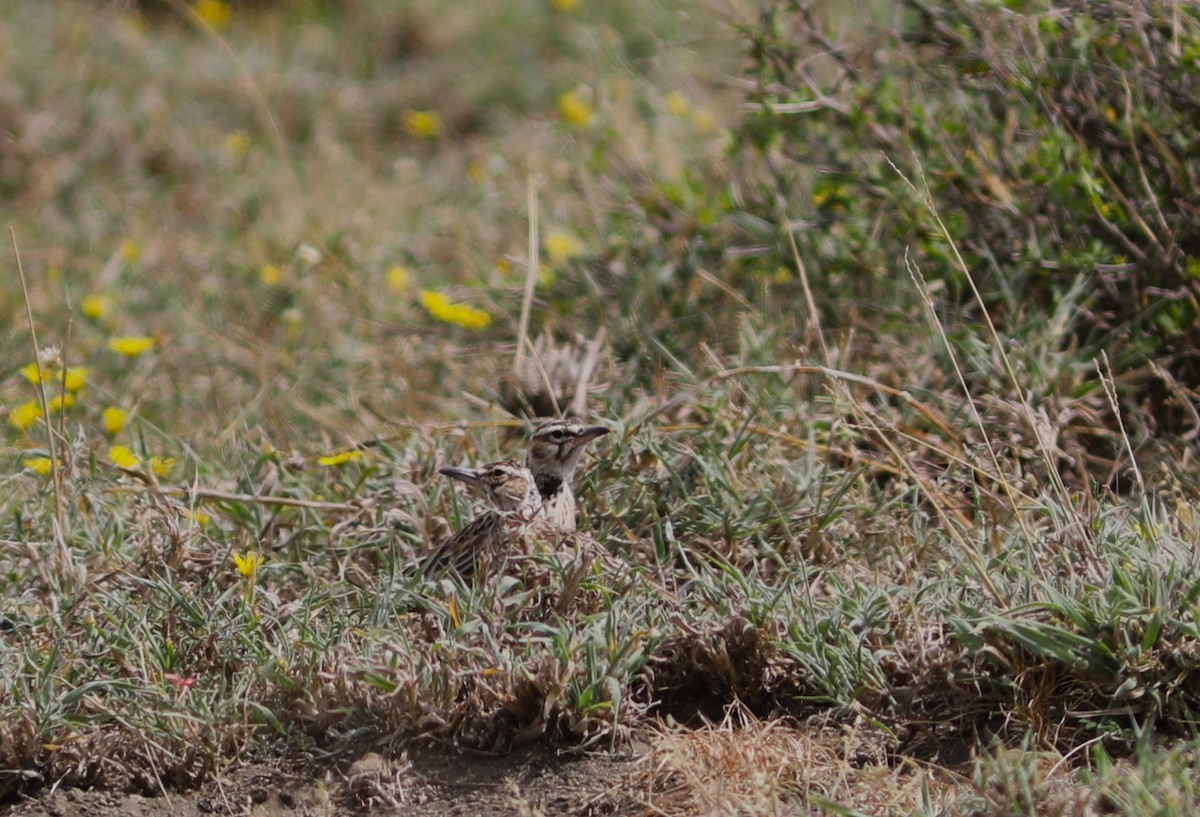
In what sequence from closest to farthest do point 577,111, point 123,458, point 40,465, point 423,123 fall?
point 40,465, point 123,458, point 577,111, point 423,123

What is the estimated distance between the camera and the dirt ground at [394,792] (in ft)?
11.2

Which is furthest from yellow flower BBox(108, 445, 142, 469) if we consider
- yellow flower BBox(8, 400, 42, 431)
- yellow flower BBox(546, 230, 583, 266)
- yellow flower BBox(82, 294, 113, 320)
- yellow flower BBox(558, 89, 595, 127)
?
yellow flower BBox(558, 89, 595, 127)

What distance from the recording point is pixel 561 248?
627 centimetres

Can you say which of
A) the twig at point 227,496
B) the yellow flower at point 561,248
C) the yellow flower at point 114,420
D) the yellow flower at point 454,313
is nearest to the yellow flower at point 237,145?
the yellow flower at point 561,248

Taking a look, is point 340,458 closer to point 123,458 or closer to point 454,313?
point 123,458

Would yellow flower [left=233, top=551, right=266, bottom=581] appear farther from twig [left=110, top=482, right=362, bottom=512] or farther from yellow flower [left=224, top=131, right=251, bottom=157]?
yellow flower [left=224, top=131, right=251, bottom=157]

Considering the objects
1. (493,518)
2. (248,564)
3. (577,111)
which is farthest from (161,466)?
(577,111)

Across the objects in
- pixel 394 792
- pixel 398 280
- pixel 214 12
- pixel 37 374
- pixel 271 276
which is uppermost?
pixel 37 374

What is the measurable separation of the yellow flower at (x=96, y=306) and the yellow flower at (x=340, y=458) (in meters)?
2.22

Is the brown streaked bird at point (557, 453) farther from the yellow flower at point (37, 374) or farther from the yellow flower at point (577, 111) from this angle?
the yellow flower at point (577, 111)

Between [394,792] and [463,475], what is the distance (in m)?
1.11

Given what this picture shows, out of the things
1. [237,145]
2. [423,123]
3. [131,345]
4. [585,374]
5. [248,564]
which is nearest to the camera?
[248,564]

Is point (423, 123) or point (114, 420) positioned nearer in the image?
point (114, 420)

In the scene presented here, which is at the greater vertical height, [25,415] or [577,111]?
[577,111]
